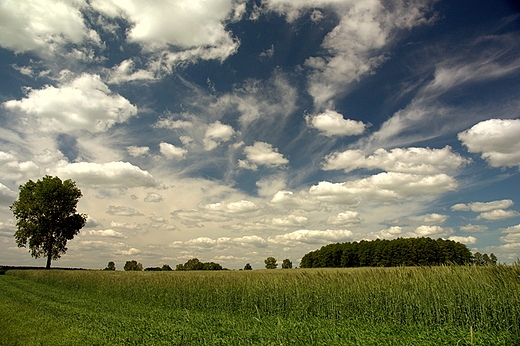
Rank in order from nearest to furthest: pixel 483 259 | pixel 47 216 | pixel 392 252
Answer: pixel 483 259, pixel 47 216, pixel 392 252

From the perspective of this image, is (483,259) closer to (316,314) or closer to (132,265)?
(316,314)

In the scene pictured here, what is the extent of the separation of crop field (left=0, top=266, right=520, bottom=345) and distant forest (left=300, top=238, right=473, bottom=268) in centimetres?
4191

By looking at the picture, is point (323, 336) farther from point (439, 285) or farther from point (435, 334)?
point (439, 285)

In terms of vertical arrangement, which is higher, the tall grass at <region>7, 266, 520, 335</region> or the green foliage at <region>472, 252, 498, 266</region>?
the green foliage at <region>472, 252, 498, 266</region>

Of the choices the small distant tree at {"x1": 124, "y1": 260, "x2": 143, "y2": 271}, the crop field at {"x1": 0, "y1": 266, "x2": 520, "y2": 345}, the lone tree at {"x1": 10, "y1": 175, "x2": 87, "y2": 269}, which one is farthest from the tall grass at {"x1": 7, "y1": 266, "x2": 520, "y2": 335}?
the small distant tree at {"x1": 124, "y1": 260, "x2": 143, "y2": 271}

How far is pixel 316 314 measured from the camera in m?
14.0

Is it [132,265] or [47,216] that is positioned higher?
[47,216]

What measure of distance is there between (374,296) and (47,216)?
170 feet

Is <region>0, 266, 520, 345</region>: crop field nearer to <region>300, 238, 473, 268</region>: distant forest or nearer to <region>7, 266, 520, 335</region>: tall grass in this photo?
<region>7, 266, 520, 335</region>: tall grass

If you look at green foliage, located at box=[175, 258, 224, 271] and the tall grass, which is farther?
green foliage, located at box=[175, 258, 224, 271]

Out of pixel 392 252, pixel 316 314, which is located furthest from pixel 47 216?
pixel 392 252

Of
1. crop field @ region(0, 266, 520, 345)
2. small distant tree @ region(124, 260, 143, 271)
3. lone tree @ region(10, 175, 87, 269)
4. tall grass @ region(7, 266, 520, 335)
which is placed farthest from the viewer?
small distant tree @ region(124, 260, 143, 271)

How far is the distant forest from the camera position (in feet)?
185

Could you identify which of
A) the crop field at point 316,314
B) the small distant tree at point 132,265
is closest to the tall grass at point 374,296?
the crop field at point 316,314
